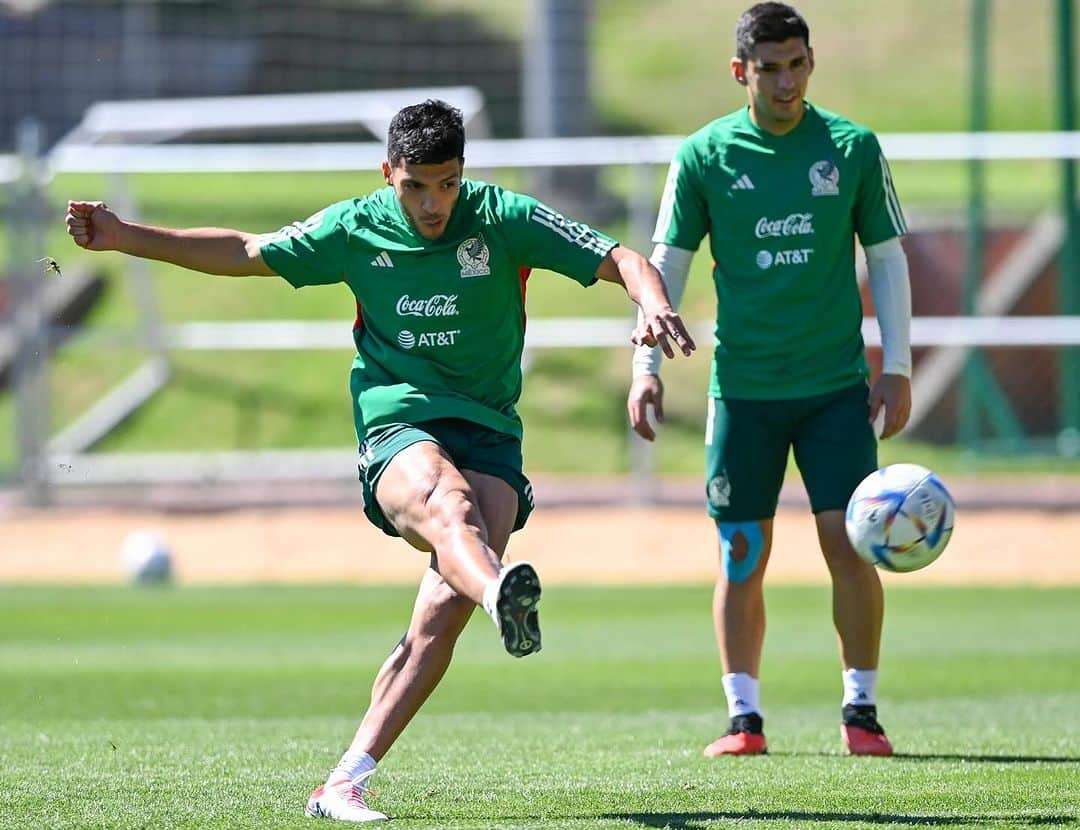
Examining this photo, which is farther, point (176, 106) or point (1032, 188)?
point (1032, 188)

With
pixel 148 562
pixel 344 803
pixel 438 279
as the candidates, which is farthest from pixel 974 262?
pixel 344 803

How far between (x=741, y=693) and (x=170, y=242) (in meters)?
2.82

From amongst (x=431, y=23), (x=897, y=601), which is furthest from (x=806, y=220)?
(x=431, y=23)

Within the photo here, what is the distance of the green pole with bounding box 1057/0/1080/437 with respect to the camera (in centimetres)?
1873

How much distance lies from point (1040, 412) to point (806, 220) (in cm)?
1270

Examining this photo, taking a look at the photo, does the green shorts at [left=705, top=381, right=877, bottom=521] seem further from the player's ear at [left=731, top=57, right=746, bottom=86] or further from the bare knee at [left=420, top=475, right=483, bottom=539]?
the bare knee at [left=420, top=475, right=483, bottom=539]

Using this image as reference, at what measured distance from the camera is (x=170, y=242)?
19.9 feet

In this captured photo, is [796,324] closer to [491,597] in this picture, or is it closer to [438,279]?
[438,279]

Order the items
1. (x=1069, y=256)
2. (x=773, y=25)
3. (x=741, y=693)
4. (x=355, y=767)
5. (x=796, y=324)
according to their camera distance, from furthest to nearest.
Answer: (x=1069, y=256)
(x=741, y=693)
(x=796, y=324)
(x=773, y=25)
(x=355, y=767)

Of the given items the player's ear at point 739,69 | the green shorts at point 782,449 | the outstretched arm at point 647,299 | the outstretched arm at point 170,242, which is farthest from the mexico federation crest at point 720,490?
the outstretched arm at point 170,242

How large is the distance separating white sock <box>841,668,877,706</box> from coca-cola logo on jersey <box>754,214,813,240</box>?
5.36ft

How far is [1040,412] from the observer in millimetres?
19438

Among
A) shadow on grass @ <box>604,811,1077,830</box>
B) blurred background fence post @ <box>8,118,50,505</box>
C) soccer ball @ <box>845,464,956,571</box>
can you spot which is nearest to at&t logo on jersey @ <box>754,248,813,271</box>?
soccer ball @ <box>845,464,956,571</box>

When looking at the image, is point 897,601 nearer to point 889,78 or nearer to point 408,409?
point 408,409
